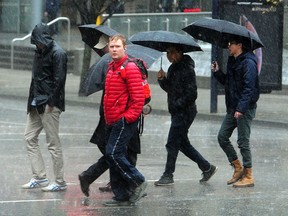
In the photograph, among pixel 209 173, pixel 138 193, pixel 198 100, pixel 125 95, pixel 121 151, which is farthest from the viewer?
pixel 198 100

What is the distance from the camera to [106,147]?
979 cm

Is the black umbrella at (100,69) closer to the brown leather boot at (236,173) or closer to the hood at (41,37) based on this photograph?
the hood at (41,37)

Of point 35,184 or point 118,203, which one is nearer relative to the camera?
point 118,203

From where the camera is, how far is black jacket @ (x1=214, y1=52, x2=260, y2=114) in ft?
35.7

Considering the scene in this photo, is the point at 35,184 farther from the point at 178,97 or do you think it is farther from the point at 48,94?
the point at 178,97

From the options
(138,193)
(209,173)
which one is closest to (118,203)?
(138,193)

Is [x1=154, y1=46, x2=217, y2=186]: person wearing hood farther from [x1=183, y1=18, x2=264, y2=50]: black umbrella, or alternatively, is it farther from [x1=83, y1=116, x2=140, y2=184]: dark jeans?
[x1=83, y1=116, x2=140, y2=184]: dark jeans

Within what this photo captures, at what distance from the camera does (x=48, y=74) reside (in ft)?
34.8

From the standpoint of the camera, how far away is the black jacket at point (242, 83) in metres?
10.9

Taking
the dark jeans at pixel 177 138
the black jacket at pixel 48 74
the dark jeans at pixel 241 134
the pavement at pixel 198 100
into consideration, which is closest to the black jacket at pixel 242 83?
the dark jeans at pixel 241 134

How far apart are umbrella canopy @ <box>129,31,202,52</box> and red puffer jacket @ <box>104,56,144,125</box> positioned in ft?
4.27

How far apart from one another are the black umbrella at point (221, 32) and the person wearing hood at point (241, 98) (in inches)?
4.2

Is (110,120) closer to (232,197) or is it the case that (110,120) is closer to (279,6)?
(232,197)

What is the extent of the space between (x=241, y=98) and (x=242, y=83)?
0.68ft
